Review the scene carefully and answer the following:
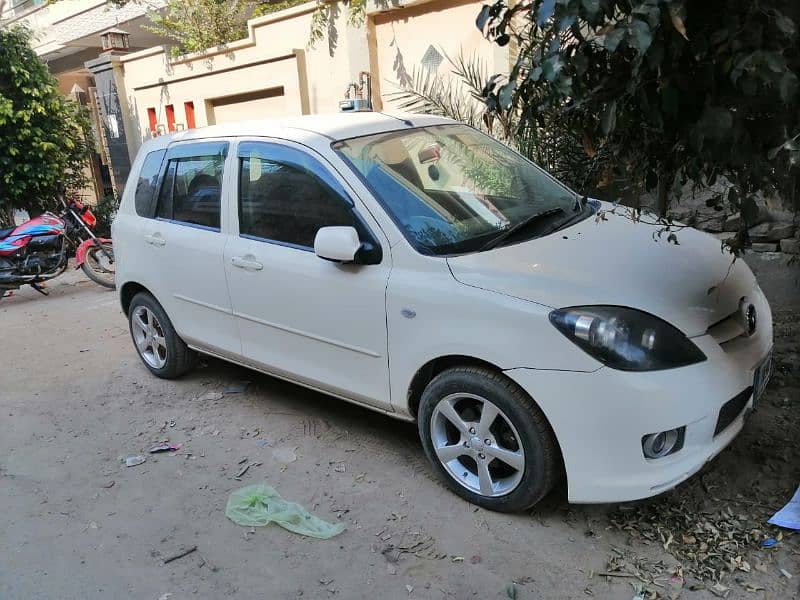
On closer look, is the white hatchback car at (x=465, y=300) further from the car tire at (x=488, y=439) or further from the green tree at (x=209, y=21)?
the green tree at (x=209, y=21)

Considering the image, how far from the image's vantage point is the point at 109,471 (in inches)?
150

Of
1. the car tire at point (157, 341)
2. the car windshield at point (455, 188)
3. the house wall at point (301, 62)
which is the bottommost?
the car tire at point (157, 341)

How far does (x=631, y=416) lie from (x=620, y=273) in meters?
0.67

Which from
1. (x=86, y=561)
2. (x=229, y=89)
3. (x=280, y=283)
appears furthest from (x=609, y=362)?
(x=229, y=89)

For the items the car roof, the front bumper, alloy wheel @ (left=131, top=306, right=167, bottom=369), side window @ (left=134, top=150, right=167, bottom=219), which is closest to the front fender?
alloy wheel @ (left=131, top=306, right=167, bottom=369)

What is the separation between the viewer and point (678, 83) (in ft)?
6.70

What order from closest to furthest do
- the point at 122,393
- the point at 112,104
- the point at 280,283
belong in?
the point at 280,283 < the point at 122,393 < the point at 112,104

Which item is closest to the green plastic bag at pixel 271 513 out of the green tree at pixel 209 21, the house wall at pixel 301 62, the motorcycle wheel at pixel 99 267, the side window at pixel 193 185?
the side window at pixel 193 185

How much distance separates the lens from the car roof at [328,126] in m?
3.73

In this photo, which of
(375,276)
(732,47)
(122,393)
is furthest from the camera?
(122,393)

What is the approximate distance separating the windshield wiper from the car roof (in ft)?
3.36

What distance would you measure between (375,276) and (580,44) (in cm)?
148

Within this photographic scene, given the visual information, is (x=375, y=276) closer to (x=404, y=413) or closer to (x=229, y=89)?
(x=404, y=413)

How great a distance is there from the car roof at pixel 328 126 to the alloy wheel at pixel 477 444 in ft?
5.38
